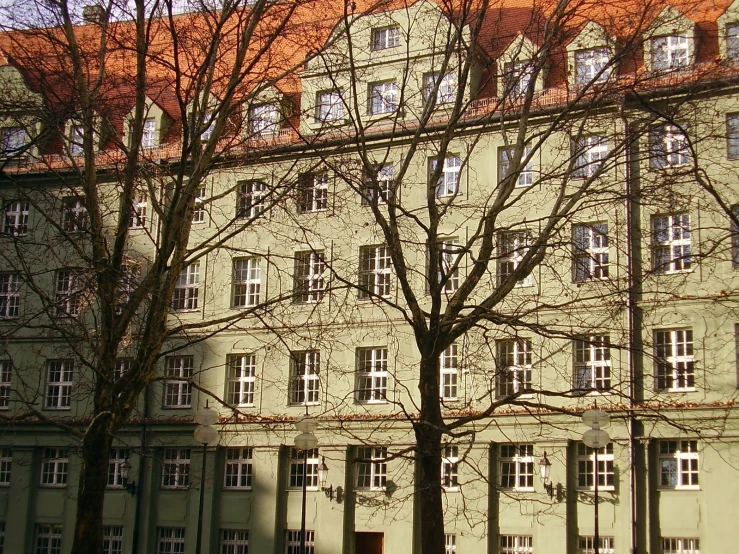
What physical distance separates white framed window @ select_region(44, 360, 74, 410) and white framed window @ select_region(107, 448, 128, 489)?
8.62 ft

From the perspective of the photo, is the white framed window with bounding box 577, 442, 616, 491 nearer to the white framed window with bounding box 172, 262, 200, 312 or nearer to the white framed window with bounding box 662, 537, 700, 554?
the white framed window with bounding box 662, 537, 700, 554

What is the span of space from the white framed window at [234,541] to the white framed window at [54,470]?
6869mm

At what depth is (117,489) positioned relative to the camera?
35750 mm

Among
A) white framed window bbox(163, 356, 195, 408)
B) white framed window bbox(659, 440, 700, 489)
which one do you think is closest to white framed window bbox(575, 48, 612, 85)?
white framed window bbox(659, 440, 700, 489)

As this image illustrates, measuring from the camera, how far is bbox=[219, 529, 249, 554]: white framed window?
3356 centimetres

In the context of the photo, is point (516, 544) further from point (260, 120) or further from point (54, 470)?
point (54, 470)

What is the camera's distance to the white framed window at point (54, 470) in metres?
36.8

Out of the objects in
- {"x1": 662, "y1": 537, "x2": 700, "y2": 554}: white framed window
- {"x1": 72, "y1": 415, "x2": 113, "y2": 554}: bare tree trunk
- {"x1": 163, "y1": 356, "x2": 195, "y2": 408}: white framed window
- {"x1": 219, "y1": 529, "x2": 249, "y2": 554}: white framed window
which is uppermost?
{"x1": 163, "y1": 356, "x2": 195, "y2": 408}: white framed window

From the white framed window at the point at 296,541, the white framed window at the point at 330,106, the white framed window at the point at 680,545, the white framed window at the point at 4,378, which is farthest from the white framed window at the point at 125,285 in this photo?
the white framed window at the point at 4,378

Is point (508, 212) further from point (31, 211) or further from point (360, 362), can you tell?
point (31, 211)

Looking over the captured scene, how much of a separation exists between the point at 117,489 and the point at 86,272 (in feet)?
69.1

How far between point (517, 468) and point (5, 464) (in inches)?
771

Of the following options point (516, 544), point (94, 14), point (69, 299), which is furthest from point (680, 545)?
point (94, 14)

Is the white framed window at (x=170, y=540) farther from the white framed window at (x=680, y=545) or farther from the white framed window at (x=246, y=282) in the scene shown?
the white framed window at (x=680, y=545)
